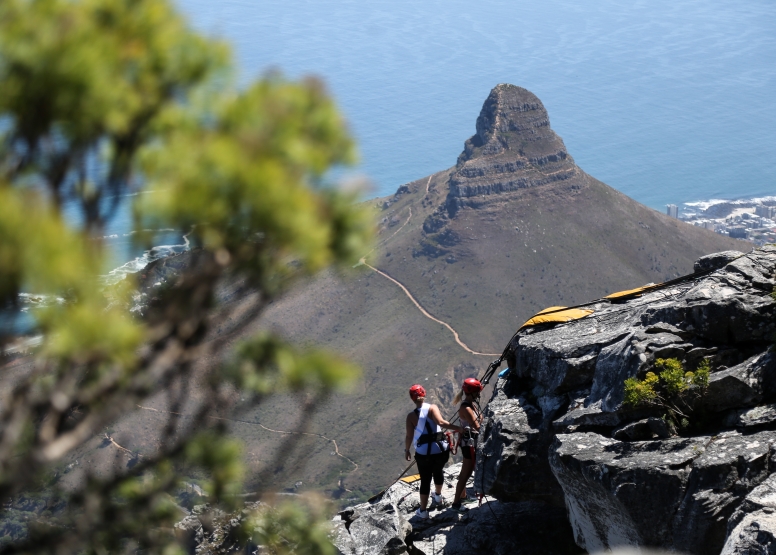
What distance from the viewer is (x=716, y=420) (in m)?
11.3

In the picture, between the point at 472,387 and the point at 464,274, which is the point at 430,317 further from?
the point at 472,387

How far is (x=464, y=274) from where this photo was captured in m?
138

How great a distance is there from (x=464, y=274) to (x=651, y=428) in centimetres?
12691

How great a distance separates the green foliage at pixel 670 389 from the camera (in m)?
11.1

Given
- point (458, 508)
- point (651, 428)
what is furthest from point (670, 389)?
point (458, 508)

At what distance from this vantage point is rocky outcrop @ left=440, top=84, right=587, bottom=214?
499 ft

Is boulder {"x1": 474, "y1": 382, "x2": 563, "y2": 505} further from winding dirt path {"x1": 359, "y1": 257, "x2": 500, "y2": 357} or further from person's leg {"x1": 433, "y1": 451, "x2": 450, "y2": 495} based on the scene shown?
winding dirt path {"x1": 359, "y1": 257, "x2": 500, "y2": 357}

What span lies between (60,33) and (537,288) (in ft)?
421

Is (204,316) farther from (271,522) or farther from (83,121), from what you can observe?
(271,522)

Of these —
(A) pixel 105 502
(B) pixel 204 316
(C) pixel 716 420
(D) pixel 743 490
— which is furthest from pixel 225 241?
(C) pixel 716 420

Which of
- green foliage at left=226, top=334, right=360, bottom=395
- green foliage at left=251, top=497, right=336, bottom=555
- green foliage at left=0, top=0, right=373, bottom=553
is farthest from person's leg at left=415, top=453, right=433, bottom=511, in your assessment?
green foliage at left=226, top=334, right=360, bottom=395

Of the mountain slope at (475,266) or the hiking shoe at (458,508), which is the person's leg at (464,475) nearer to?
the hiking shoe at (458,508)

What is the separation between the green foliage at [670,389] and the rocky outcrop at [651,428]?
4.9 inches

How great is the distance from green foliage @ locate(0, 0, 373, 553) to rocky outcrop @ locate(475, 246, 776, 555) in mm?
6244
